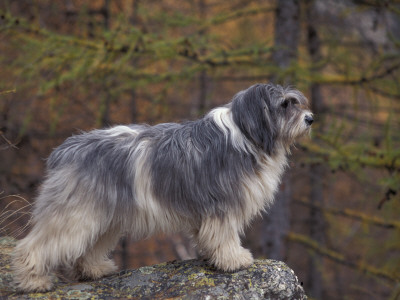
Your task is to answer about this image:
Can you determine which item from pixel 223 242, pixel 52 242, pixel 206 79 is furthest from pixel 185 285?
pixel 206 79

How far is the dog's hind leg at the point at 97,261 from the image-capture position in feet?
16.1

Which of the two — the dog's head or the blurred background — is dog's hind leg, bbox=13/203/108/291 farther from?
the dog's head

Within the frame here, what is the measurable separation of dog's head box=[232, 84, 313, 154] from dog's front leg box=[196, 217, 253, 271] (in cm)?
78

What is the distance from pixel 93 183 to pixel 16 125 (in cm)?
656

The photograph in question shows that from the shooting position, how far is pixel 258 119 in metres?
4.67

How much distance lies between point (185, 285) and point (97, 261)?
1000mm

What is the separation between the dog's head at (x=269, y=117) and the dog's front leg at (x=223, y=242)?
2.56 feet

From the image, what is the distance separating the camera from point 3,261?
5.03m

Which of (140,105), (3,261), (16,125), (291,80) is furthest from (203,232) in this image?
(140,105)

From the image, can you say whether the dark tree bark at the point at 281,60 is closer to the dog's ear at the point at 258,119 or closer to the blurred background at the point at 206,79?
the blurred background at the point at 206,79

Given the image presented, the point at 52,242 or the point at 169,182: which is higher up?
the point at 169,182

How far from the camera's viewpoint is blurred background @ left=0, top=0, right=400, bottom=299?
7.50 m

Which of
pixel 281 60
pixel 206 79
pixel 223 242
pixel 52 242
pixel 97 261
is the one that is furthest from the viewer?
pixel 206 79

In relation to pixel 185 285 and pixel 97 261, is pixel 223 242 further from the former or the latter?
pixel 97 261
